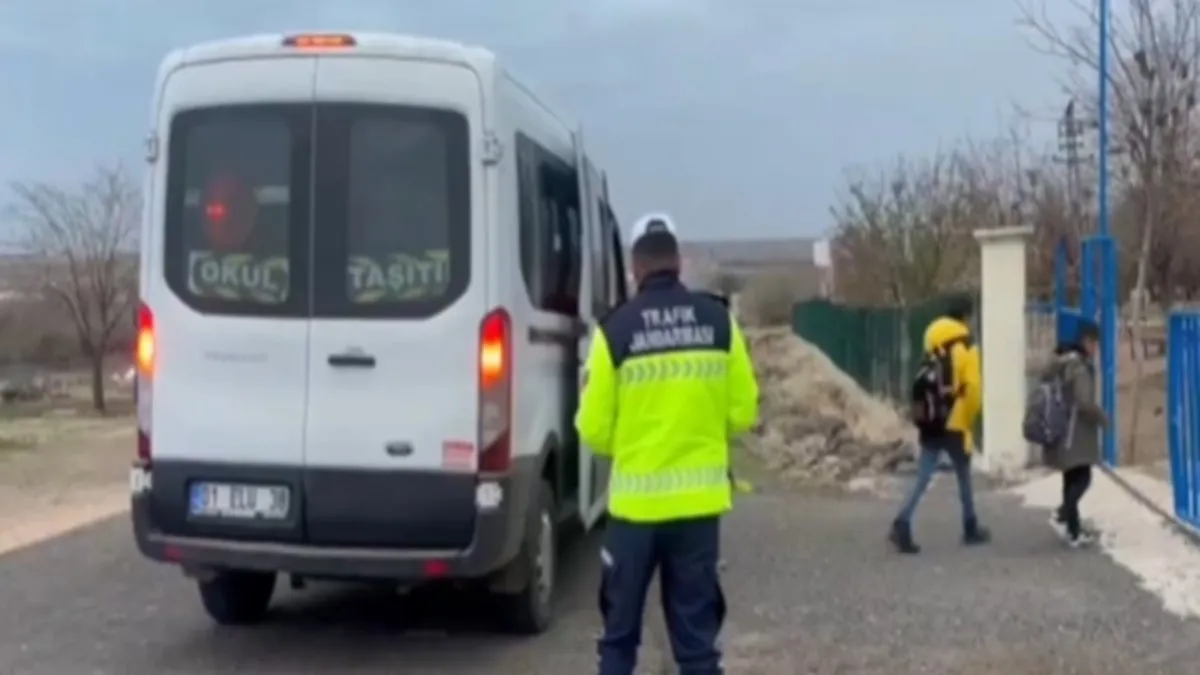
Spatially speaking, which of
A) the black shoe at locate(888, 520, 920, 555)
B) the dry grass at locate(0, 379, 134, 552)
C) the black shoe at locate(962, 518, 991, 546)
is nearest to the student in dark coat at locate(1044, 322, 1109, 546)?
the black shoe at locate(962, 518, 991, 546)

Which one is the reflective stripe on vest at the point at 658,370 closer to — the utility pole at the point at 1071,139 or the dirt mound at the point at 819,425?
the dirt mound at the point at 819,425

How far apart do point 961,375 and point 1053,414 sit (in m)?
0.65

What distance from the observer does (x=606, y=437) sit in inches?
245

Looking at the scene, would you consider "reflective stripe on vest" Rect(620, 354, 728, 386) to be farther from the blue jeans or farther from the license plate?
the blue jeans

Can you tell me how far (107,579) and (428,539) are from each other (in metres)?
4.25

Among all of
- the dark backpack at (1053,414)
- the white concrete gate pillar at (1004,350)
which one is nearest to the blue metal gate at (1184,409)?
the dark backpack at (1053,414)

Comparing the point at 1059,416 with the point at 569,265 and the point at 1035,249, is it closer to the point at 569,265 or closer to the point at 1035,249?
the point at 569,265

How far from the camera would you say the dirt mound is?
59.5ft

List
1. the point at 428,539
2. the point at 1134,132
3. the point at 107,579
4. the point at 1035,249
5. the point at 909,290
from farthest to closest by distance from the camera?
the point at 909,290 → the point at 1035,249 → the point at 1134,132 → the point at 107,579 → the point at 428,539

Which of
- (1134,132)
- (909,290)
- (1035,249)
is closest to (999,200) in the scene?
(909,290)

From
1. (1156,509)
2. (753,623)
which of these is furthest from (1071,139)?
(753,623)

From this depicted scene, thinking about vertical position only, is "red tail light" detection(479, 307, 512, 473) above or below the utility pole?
below

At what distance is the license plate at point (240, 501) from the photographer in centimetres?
778

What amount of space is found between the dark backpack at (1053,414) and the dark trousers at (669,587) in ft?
17.8
